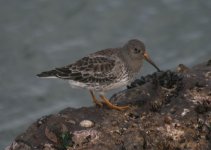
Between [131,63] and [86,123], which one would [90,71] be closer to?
[131,63]

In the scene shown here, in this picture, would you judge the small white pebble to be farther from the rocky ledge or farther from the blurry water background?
the blurry water background

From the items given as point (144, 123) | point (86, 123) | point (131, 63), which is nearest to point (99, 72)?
point (131, 63)

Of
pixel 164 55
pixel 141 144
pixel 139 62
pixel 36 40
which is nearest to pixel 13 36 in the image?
pixel 36 40

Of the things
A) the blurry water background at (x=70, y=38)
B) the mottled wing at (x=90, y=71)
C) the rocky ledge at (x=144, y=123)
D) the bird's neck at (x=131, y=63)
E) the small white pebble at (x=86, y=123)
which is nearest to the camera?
the rocky ledge at (x=144, y=123)

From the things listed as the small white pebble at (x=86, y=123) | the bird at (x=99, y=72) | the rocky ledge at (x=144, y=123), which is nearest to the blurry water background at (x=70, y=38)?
the bird at (x=99, y=72)

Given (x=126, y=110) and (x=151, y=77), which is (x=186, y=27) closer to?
(x=151, y=77)

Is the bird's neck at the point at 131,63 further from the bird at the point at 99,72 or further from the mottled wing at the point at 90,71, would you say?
the mottled wing at the point at 90,71

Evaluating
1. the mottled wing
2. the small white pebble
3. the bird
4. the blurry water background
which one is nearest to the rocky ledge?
the small white pebble

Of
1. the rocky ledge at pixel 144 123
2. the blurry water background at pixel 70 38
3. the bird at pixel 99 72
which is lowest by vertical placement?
the rocky ledge at pixel 144 123
